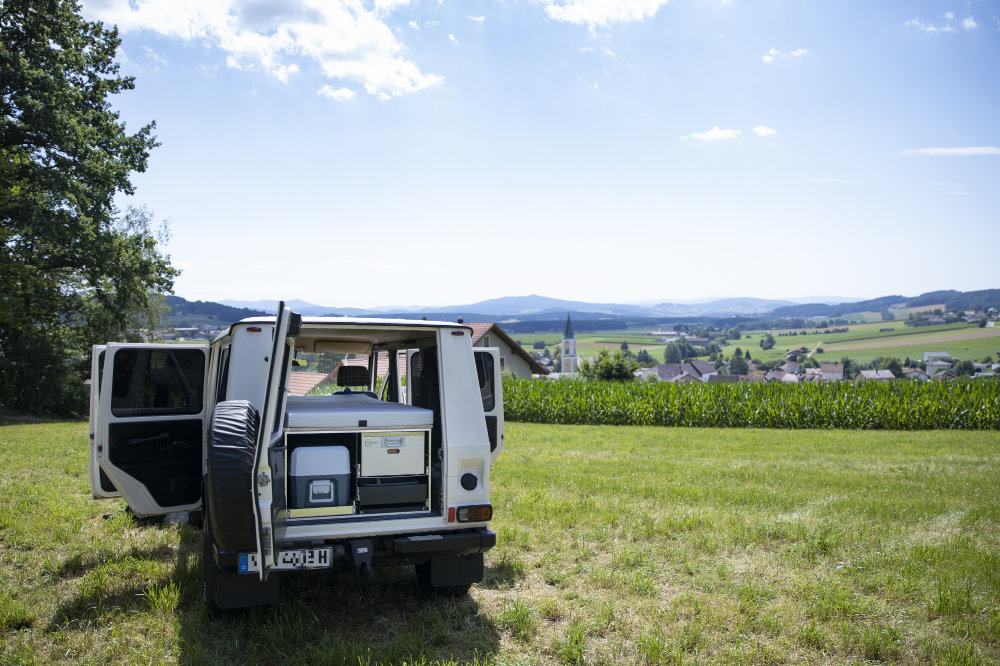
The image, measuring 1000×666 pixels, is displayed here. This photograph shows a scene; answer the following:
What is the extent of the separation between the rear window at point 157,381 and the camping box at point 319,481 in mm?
2363

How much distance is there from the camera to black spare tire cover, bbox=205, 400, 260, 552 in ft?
13.5

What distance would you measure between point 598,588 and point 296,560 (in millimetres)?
2536

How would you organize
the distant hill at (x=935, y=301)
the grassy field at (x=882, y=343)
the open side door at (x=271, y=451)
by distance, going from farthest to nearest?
the distant hill at (x=935, y=301) → the grassy field at (x=882, y=343) → the open side door at (x=271, y=451)

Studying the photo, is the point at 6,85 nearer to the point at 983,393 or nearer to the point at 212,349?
the point at 212,349

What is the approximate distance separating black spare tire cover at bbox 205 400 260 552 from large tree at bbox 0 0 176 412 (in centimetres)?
2300

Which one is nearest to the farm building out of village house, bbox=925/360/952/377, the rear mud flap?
village house, bbox=925/360/952/377

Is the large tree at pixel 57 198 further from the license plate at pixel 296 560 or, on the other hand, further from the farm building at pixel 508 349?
the farm building at pixel 508 349

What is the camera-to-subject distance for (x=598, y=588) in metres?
5.61

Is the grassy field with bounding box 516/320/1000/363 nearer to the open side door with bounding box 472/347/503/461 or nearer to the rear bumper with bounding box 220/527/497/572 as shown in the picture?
the open side door with bounding box 472/347/503/461

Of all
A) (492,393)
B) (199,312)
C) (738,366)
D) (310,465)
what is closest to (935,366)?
(738,366)

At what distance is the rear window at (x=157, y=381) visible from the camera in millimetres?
6305

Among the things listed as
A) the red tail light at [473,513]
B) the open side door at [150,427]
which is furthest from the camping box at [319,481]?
the open side door at [150,427]

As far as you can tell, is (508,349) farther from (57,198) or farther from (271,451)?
(271,451)

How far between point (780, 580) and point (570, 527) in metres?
2.48
